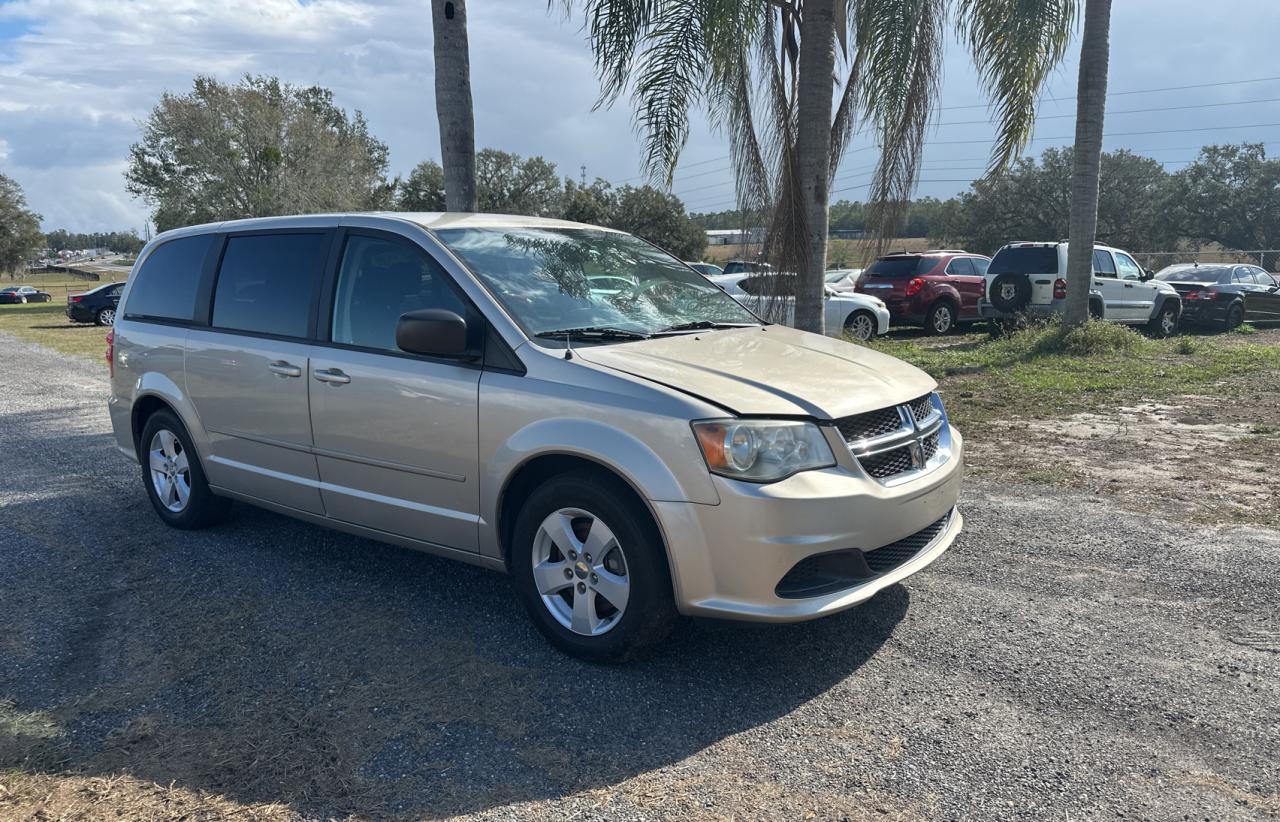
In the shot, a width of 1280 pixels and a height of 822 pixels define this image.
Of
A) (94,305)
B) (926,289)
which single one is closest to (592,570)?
(926,289)

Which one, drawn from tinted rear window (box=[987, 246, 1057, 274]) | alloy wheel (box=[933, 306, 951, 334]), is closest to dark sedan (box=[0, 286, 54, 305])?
alloy wheel (box=[933, 306, 951, 334])

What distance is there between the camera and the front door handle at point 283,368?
4.77 metres

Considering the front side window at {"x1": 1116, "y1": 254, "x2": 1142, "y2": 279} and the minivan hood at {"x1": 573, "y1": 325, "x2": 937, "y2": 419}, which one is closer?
the minivan hood at {"x1": 573, "y1": 325, "x2": 937, "y2": 419}

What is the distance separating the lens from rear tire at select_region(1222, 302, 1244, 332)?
1919 centimetres

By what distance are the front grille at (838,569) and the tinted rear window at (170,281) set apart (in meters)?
4.02

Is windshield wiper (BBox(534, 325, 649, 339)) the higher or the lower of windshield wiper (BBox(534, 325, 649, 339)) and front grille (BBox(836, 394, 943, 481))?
the higher

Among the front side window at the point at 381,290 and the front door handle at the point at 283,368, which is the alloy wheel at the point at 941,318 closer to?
the front side window at the point at 381,290

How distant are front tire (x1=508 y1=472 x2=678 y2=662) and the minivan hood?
52 centimetres

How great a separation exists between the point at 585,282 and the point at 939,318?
15323mm

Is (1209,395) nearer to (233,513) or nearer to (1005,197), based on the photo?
(233,513)

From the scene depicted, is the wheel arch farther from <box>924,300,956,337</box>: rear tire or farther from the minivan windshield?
<box>924,300,956,337</box>: rear tire

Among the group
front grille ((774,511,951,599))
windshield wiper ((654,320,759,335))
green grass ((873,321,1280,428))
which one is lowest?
green grass ((873,321,1280,428))

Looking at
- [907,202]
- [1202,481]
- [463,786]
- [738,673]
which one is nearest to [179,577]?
[463,786]

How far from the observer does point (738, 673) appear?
377 centimetres
